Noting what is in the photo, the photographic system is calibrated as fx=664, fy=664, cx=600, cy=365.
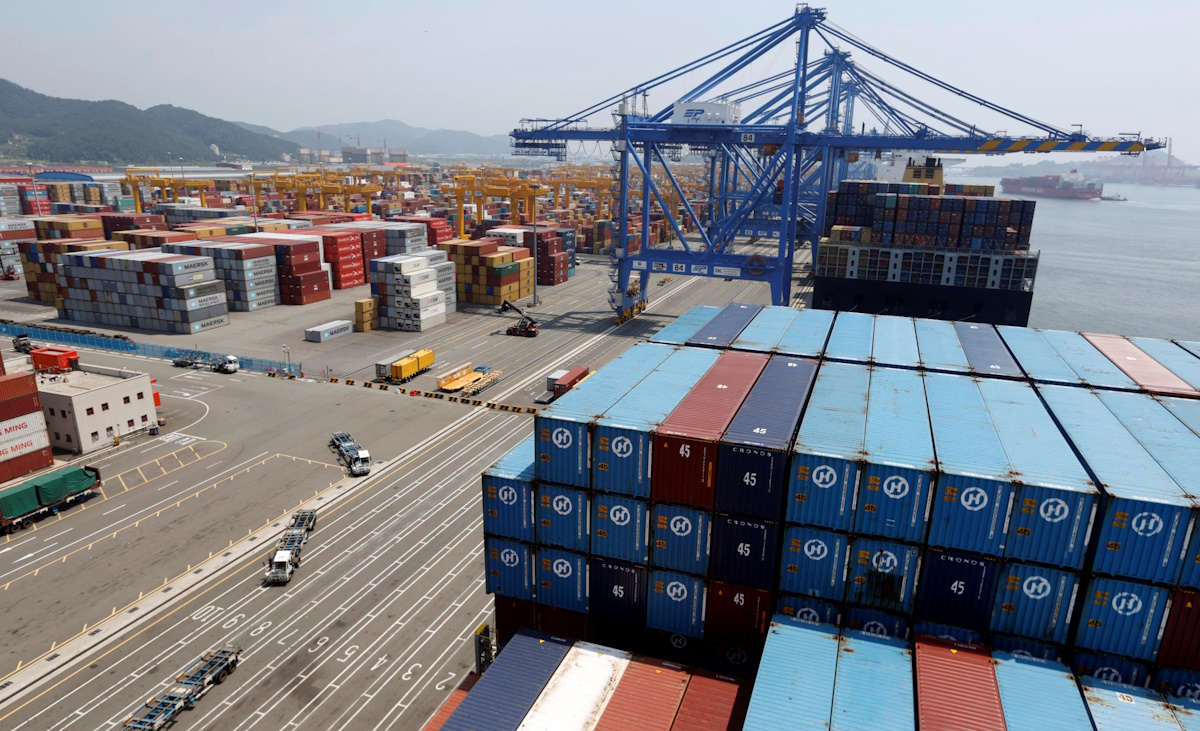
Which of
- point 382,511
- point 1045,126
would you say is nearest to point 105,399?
point 382,511

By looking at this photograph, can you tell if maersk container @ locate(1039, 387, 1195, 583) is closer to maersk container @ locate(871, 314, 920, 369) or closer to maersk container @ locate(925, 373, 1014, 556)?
maersk container @ locate(925, 373, 1014, 556)

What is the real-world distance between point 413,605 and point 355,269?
76951 mm

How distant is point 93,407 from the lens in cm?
4381

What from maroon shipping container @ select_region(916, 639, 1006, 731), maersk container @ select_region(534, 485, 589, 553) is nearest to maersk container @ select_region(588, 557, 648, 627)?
maersk container @ select_region(534, 485, 589, 553)

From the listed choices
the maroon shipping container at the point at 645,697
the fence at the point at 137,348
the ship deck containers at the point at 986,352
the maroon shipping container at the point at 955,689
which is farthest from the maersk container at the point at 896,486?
the fence at the point at 137,348

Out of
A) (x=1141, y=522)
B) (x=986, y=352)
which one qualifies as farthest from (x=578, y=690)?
(x=986, y=352)

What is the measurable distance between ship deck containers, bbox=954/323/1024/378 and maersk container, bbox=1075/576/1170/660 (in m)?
11.1

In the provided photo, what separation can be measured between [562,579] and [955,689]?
37.6 feet

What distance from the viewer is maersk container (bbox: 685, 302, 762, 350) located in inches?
1204

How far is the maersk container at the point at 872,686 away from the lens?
1488 cm

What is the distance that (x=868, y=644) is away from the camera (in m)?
17.8

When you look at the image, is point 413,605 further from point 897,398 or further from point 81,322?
point 81,322

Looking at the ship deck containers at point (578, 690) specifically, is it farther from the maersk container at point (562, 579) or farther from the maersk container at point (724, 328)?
the maersk container at point (724, 328)

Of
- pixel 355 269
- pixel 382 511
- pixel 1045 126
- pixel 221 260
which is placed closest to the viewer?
pixel 382 511
